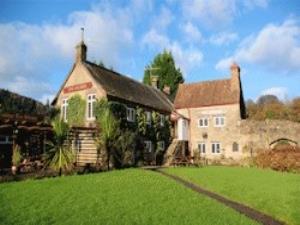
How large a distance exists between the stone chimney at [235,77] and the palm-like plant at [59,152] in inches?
983

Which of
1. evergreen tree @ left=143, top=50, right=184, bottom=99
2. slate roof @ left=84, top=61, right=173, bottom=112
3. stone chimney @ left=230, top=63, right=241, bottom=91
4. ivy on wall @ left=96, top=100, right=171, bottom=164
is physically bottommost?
ivy on wall @ left=96, top=100, right=171, bottom=164

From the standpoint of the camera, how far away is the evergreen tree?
202ft

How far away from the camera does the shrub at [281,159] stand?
2858cm

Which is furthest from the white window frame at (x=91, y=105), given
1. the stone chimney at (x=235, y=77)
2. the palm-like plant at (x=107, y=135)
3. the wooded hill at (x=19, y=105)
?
the stone chimney at (x=235, y=77)

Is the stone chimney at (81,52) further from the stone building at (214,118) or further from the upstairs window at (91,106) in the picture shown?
the stone building at (214,118)

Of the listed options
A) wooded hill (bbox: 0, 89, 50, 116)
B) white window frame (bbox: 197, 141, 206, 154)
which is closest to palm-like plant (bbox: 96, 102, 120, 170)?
wooded hill (bbox: 0, 89, 50, 116)

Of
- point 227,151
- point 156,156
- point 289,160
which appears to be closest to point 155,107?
point 156,156

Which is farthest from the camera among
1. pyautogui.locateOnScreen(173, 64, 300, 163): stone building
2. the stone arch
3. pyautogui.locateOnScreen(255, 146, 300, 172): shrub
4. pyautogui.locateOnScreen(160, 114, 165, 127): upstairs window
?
pyautogui.locateOnScreen(160, 114, 165, 127): upstairs window

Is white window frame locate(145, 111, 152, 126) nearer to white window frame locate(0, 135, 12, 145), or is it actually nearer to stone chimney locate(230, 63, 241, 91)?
stone chimney locate(230, 63, 241, 91)

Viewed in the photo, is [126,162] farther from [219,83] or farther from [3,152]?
[219,83]

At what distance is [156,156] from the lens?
113ft

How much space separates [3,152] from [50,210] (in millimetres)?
16774

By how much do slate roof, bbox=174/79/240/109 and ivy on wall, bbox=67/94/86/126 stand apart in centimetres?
1484

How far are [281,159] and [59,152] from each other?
64.8 feet
